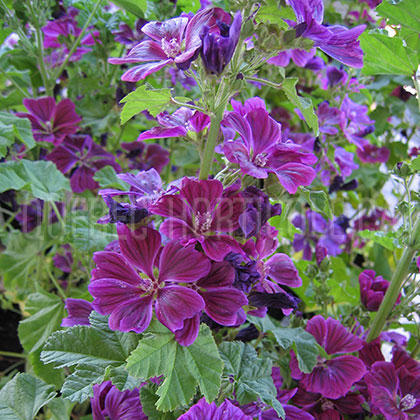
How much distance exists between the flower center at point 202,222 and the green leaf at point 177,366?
110mm

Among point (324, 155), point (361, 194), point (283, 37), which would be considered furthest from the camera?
point (361, 194)

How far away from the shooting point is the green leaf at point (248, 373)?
0.58 metres

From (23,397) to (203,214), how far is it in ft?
1.17

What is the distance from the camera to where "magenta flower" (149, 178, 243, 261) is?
1.77ft

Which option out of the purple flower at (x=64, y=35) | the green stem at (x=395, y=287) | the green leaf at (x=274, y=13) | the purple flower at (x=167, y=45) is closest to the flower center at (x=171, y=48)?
the purple flower at (x=167, y=45)

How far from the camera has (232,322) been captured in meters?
0.55

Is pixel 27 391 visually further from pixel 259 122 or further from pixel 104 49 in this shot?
pixel 104 49

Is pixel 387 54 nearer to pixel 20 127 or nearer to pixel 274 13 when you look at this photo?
pixel 274 13

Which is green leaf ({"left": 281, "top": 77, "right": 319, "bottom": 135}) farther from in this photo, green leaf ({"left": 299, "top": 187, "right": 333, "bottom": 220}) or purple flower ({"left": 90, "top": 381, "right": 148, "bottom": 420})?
purple flower ({"left": 90, "top": 381, "right": 148, "bottom": 420})

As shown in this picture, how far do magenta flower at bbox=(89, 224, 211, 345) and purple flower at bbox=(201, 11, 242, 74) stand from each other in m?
0.20

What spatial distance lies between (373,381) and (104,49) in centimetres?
94

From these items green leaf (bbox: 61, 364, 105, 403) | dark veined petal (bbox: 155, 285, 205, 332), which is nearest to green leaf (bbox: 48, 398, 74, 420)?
green leaf (bbox: 61, 364, 105, 403)

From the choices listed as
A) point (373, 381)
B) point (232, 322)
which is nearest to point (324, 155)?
point (373, 381)

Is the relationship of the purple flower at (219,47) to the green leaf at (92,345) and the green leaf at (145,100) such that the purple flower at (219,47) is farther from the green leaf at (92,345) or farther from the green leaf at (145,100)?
the green leaf at (92,345)
